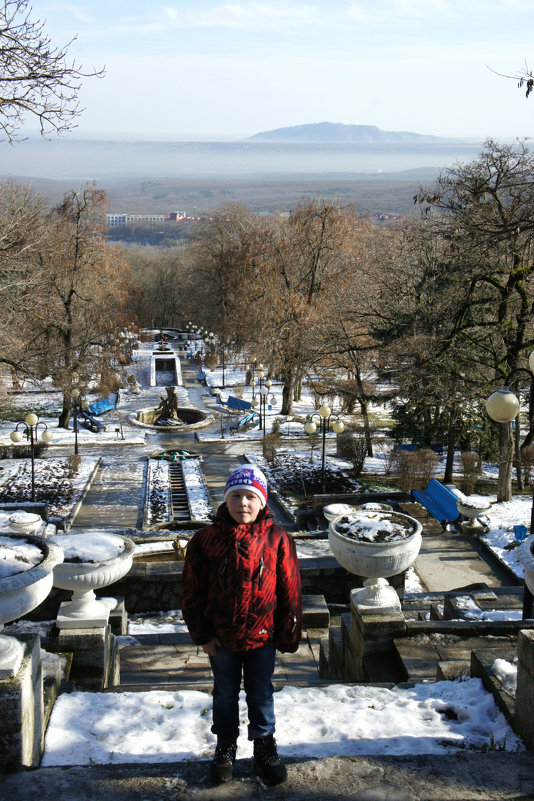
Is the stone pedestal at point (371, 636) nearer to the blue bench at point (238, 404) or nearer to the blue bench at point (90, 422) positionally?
the blue bench at point (90, 422)

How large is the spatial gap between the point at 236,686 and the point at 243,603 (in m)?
0.48

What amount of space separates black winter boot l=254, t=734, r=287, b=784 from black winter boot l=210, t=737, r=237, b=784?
0.13 meters

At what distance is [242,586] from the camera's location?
3469 millimetres

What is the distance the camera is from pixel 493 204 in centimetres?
1476

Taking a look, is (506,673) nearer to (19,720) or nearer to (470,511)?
(19,720)

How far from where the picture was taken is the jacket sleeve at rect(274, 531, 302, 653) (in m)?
3.55

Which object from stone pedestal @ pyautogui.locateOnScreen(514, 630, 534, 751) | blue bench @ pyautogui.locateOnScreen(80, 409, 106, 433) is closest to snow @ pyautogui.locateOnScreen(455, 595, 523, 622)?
stone pedestal @ pyautogui.locateOnScreen(514, 630, 534, 751)

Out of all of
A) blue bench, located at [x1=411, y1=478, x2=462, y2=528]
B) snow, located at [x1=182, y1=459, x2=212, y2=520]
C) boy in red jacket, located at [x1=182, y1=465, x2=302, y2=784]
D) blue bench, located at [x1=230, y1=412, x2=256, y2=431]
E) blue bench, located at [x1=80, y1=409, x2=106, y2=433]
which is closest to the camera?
boy in red jacket, located at [x1=182, y1=465, x2=302, y2=784]

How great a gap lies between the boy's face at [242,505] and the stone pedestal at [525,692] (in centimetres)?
169

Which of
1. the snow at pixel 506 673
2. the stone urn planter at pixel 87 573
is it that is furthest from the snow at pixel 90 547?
the snow at pixel 506 673

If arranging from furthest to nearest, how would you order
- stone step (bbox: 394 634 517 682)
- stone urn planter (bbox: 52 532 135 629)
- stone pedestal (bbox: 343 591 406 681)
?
stone pedestal (bbox: 343 591 406 681) → stone urn planter (bbox: 52 532 135 629) → stone step (bbox: 394 634 517 682)

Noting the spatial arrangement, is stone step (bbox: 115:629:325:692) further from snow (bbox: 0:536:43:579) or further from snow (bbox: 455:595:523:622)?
snow (bbox: 0:536:43:579)

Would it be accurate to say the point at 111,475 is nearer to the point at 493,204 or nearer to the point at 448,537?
the point at 448,537

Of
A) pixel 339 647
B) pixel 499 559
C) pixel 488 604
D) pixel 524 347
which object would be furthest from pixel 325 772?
pixel 524 347
